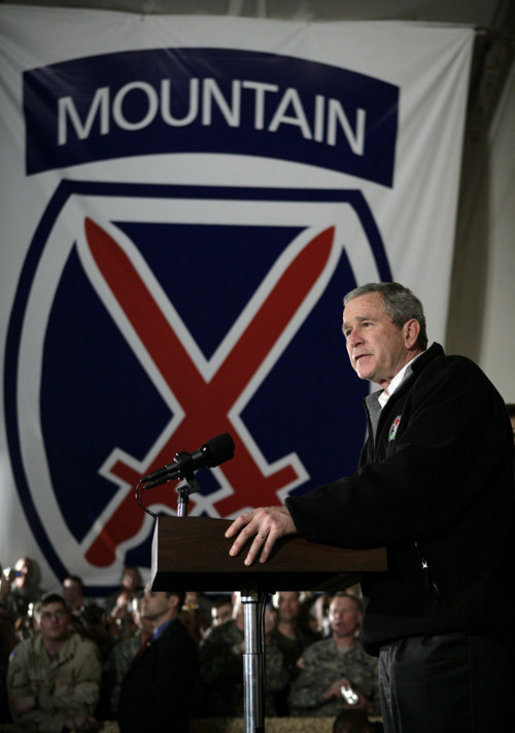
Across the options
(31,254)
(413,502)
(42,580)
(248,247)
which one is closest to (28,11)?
(31,254)

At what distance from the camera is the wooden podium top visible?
1.74 metres

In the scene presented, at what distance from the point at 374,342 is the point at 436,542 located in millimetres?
679

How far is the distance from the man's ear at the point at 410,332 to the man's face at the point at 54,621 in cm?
395

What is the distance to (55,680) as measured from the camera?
570cm

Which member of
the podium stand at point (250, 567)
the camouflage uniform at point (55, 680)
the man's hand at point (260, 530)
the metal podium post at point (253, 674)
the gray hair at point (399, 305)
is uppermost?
the gray hair at point (399, 305)

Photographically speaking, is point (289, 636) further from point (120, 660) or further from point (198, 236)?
point (198, 236)

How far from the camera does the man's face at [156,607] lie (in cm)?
537

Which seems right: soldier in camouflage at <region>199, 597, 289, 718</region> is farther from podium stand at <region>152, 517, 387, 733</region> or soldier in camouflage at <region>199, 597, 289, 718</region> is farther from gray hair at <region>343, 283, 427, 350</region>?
podium stand at <region>152, 517, 387, 733</region>

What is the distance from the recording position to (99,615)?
602 centimetres

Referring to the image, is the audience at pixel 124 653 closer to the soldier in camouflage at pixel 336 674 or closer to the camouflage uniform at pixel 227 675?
the camouflage uniform at pixel 227 675

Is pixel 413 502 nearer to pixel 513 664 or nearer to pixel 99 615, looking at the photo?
pixel 513 664

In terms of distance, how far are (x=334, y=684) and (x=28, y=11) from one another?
479 cm

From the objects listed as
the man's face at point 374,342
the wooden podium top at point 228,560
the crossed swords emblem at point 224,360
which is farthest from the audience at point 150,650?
the wooden podium top at point 228,560

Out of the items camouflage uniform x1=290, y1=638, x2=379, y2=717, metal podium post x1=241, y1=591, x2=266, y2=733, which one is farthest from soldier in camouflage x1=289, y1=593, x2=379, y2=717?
metal podium post x1=241, y1=591, x2=266, y2=733
